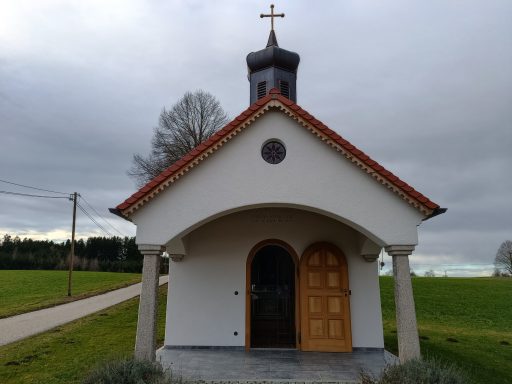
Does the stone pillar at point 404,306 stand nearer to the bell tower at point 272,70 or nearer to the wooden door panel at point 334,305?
the wooden door panel at point 334,305

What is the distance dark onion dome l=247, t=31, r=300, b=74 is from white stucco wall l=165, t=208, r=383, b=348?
4896 millimetres

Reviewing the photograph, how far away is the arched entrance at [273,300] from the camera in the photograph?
1006 cm

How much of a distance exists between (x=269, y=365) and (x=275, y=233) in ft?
10.9

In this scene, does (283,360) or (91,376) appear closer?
(91,376)

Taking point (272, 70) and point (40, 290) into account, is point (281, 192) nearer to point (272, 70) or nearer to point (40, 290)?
point (272, 70)

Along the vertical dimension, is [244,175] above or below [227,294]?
above

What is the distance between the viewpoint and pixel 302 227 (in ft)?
33.3

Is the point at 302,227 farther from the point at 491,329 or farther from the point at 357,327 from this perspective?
the point at 491,329

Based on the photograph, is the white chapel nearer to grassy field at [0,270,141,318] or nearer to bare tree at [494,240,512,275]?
grassy field at [0,270,141,318]

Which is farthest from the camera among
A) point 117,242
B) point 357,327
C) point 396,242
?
point 117,242

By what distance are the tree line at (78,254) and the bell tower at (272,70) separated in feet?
139

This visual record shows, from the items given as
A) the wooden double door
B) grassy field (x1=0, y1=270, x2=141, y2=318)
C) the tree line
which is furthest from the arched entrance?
the tree line

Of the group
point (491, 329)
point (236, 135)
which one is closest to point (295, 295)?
point (236, 135)

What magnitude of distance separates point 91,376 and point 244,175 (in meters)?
4.26
